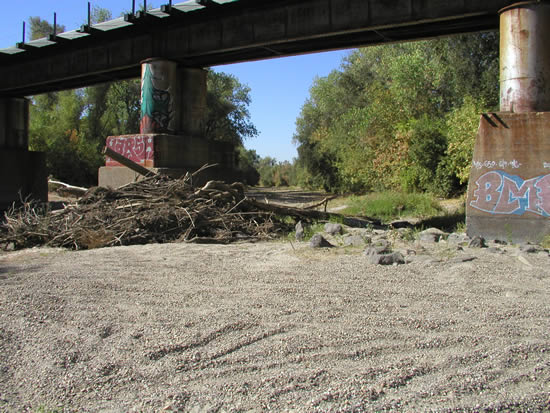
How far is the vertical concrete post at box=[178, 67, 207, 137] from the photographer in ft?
41.1

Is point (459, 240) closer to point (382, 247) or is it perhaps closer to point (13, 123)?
point (382, 247)

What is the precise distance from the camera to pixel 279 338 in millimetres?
3752

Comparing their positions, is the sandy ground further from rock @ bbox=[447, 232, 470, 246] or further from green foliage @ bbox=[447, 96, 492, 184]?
green foliage @ bbox=[447, 96, 492, 184]

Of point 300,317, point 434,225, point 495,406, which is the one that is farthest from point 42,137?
point 495,406

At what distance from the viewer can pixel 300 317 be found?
4250mm

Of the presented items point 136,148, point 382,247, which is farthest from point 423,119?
point 382,247

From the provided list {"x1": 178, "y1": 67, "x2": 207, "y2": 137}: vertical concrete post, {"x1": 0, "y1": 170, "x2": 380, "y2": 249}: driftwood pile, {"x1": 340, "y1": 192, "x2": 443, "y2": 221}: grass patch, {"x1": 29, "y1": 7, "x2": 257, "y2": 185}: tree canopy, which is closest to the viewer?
{"x1": 0, "y1": 170, "x2": 380, "y2": 249}: driftwood pile

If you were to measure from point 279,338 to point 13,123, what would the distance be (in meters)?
17.8

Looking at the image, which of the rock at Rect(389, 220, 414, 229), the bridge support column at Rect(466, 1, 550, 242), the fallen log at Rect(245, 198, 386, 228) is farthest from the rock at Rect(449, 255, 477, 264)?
the rock at Rect(389, 220, 414, 229)

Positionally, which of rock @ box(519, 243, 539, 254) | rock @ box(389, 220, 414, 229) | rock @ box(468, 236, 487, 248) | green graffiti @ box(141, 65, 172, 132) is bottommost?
rock @ box(519, 243, 539, 254)

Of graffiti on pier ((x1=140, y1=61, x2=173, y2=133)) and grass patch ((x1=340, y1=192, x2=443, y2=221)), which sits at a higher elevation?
graffiti on pier ((x1=140, y1=61, x2=173, y2=133))

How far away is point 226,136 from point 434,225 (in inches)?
1110

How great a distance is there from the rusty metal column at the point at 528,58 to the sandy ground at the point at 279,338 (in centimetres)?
336

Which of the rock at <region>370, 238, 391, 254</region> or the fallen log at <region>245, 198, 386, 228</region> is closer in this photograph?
the rock at <region>370, 238, 391, 254</region>
